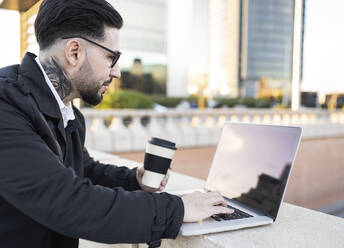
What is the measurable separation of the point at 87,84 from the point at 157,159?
326 millimetres

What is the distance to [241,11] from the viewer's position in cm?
6241

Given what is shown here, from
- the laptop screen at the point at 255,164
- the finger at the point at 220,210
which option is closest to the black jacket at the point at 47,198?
the finger at the point at 220,210

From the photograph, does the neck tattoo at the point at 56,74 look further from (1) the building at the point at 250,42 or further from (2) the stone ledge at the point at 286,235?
(1) the building at the point at 250,42

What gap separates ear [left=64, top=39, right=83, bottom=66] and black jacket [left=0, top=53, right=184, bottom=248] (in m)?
0.16

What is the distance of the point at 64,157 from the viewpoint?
42.0 inches

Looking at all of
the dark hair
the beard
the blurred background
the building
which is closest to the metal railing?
the blurred background

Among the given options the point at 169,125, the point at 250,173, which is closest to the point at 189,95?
the point at 169,125

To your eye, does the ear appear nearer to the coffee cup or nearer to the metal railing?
the coffee cup

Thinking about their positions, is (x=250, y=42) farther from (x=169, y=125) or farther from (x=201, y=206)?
(x=201, y=206)

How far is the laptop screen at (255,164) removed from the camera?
1.05 meters

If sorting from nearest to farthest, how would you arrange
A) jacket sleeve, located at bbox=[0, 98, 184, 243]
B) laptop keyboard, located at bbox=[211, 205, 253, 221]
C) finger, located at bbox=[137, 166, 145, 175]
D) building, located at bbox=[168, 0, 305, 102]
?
jacket sleeve, located at bbox=[0, 98, 184, 243] → laptop keyboard, located at bbox=[211, 205, 253, 221] → finger, located at bbox=[137, 166, 145, 175] → building, located at bbox=[168, 0, 305, 102]

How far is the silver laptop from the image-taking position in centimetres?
97

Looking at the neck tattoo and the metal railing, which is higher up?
the neck tattoo

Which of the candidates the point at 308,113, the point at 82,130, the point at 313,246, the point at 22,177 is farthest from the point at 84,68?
the point at 308,113
